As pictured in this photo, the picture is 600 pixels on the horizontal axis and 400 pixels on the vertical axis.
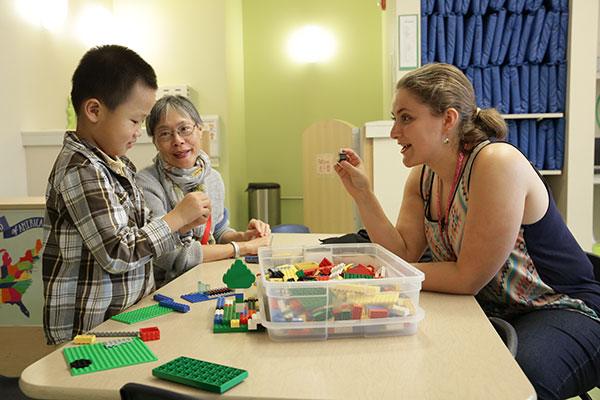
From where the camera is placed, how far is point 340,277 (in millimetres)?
1168

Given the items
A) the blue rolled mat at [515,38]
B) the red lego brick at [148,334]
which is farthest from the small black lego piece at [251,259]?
the blue rolled mat at [515,38]

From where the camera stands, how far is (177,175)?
1.93 meters

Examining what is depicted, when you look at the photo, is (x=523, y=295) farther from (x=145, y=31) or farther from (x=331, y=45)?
(x=331, y=45)

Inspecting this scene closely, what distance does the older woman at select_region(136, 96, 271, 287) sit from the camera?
182 cm

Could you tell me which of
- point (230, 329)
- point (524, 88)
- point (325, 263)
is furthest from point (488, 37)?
point (230, 329)

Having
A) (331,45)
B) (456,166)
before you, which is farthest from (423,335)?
(331,45)

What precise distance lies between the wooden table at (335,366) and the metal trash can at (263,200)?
4.09 m

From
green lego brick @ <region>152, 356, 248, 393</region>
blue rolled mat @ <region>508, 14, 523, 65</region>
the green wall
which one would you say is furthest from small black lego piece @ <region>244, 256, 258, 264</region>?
the green wall

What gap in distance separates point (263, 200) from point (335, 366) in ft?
14.4

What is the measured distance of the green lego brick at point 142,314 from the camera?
115 centimetres

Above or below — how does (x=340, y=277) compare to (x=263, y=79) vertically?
below

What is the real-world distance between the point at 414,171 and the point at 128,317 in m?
1.12

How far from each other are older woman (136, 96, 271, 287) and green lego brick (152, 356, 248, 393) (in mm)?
900

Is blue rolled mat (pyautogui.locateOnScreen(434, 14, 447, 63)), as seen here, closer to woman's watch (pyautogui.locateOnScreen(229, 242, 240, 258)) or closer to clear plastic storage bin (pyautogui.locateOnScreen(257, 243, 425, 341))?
woman's watch (pyautogui.locateOnScreen(229, 242, 240, 258))
